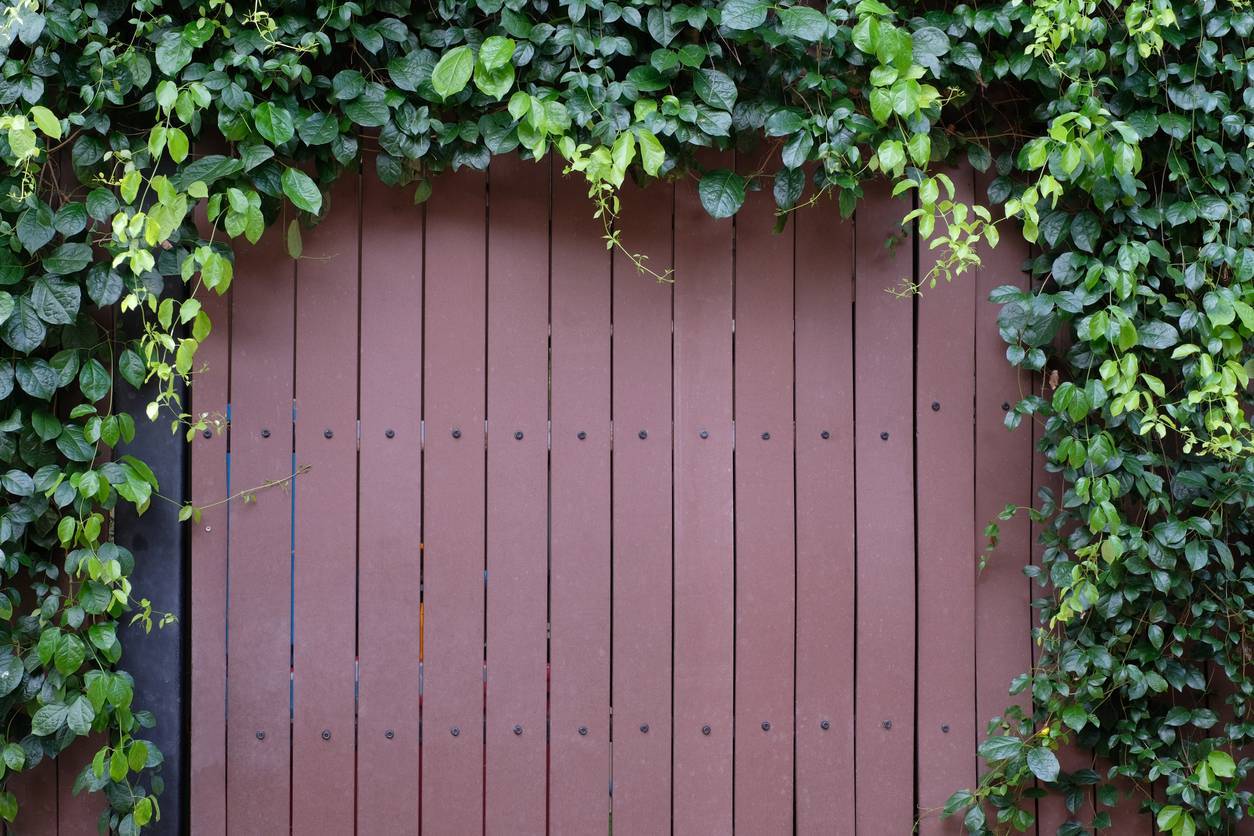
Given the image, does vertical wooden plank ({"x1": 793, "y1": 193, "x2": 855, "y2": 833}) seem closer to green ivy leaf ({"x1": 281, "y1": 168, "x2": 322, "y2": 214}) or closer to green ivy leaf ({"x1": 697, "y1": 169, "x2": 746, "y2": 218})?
green ivy leaf ({"x1": 697, "y1": 169, "x2": 746, "y2": 218})

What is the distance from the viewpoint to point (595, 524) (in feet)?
7.73

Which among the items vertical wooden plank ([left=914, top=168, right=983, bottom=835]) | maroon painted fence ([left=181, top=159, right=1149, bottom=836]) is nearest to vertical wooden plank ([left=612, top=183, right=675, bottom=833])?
maroon painted fence ([left=181, top=159, right=1149, bottom=836])

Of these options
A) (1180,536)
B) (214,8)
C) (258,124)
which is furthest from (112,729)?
(1180,536)

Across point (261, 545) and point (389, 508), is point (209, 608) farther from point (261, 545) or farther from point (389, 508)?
point (389, 508)

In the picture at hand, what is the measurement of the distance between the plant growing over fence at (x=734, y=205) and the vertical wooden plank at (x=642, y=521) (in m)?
0.21

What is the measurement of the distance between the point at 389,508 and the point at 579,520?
1.49 feet

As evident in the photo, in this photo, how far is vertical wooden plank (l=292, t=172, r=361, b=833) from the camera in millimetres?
2320

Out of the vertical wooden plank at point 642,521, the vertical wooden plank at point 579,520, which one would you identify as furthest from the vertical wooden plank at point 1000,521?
the vertical wooden plank at point 579,520

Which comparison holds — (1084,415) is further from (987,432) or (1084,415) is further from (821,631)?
(821,631)

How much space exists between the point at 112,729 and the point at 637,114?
1817mm

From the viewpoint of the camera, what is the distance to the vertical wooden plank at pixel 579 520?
234 centimetres

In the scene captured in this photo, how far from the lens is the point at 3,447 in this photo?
2.10m

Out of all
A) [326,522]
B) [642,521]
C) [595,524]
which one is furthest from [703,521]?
[326,522]

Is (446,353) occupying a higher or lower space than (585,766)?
higher
